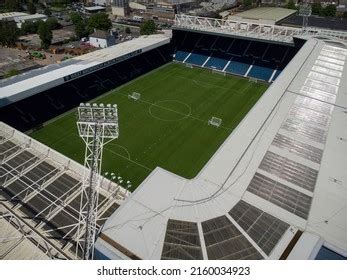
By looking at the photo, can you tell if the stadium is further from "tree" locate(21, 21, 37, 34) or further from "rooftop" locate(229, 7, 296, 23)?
"tree" locate(21, 21, 37, 34)

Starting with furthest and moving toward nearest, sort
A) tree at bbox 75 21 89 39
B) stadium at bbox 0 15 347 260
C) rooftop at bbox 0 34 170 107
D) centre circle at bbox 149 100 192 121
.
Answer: tree at bbox 75 21 89 39
centre circle at bbox 149 100 192 121
rooftop at bbox 0 34 170 107
stadium at bbox 0 15 347 260

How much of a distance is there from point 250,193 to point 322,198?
6621mm

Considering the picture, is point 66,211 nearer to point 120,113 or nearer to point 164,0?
point 120,113

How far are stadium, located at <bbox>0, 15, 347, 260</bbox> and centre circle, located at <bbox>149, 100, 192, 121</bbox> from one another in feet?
1.28

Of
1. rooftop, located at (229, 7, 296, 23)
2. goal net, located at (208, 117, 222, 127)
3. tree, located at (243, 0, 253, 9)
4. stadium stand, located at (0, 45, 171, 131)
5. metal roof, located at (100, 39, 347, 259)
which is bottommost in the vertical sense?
goal net, located at (208, 117, 222, 127)

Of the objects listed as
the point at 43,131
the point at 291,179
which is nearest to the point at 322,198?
the point at 291,179

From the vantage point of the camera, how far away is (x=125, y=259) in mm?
20141

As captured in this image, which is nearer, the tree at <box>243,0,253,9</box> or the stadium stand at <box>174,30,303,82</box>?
the stadium stand at <box>174,30,303,82</box>

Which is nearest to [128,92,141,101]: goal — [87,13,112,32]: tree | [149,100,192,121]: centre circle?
[149,100,192,121]: centre circle

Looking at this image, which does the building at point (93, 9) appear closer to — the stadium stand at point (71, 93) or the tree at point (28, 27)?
the tree at point (28, 27)

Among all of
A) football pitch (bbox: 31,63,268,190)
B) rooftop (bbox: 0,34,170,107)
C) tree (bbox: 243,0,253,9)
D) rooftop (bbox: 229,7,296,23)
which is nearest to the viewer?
football pitch (bbox: 31,63,268,190)

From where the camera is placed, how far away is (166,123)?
53312mm

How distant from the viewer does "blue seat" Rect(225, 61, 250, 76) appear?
2916 inches

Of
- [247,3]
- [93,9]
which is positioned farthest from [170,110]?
[247,3]
